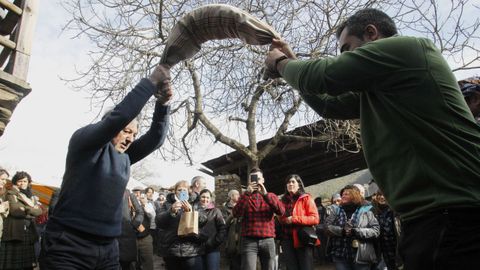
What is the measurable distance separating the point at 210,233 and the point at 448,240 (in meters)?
4.85

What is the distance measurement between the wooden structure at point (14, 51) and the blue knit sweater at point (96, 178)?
97.5 inches

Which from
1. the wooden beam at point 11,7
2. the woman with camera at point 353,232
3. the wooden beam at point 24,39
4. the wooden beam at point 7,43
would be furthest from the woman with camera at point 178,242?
the wooden beam at point 11,7

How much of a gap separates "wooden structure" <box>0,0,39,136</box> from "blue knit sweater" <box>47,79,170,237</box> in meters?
2.48

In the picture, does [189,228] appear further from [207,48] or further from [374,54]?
[207,48]

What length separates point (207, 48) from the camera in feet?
35.2

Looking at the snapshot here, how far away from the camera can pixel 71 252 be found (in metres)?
2.24

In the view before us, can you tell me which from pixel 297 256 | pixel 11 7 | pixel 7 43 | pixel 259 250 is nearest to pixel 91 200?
pixel 7 43

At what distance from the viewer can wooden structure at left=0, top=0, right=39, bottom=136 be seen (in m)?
4.38

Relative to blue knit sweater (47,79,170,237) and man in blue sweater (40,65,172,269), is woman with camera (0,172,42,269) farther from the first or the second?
blue knit sweater (47,79,170,237)

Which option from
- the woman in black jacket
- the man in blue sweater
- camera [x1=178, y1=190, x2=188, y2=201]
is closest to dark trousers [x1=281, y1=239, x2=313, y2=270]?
the woman in black jacket

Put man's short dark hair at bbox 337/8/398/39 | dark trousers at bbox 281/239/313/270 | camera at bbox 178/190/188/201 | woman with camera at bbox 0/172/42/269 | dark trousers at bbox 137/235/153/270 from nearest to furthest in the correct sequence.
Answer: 1. man's short dark hair at bbox 337/8/398/39
2. camera at bbox 178/190/188/201
3. dark trousers at bbox 281/239/313/270
4. woman with camera at bbox 0/172/42/269
5. dark trousers at bbox 137/235/153/270

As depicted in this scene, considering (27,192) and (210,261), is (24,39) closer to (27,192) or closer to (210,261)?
(27,192)

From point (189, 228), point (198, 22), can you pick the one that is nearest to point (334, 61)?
point (198, 22)

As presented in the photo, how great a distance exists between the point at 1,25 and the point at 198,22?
3896mm
